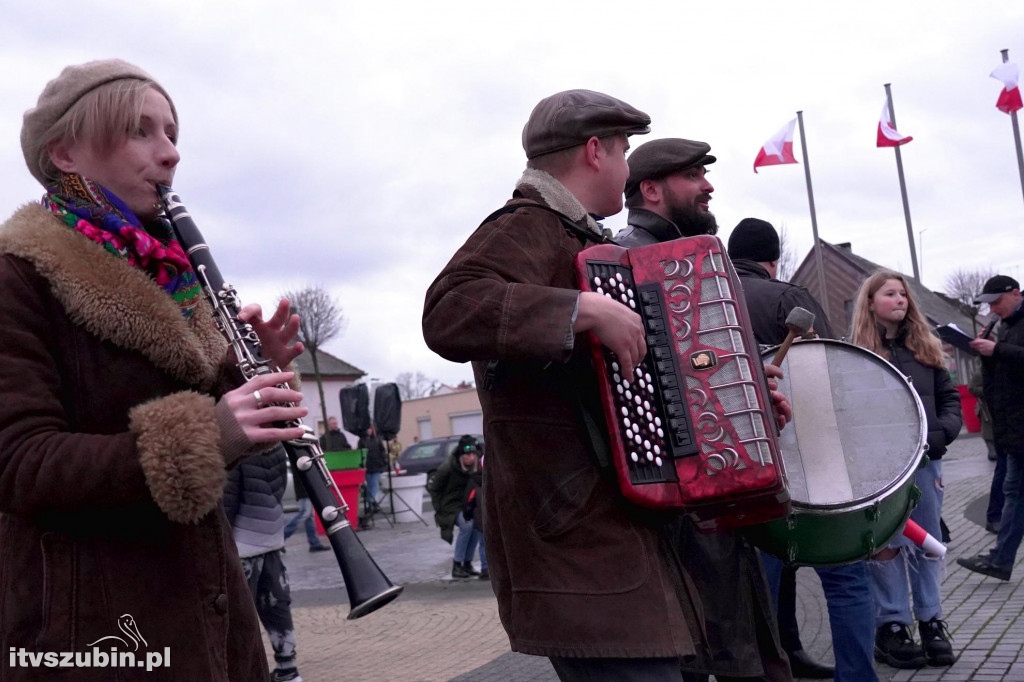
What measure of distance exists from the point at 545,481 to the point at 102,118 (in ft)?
4.22

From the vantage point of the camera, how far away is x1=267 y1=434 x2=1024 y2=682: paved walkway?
221 inches

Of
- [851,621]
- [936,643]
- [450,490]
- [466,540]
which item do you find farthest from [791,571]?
[450,490]

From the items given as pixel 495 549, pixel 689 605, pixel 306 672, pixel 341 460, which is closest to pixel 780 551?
pixel 689 605

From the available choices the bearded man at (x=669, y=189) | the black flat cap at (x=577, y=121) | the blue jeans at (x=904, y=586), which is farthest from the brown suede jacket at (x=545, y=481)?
the blue jeans at (x=904, y=586)

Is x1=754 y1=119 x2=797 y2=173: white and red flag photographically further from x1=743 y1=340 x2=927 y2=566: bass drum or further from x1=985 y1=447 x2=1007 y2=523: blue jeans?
x1=743 y1=340 x2=927 y2=566: bass drum

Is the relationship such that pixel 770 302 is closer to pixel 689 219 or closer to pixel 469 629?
pixel 689 219

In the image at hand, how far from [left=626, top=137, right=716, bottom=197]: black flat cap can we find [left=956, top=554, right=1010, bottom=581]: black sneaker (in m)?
4.48

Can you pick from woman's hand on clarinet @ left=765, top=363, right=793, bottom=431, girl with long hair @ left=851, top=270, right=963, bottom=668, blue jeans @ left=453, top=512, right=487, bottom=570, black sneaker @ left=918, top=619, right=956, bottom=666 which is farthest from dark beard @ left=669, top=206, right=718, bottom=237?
blue jeans @ left=453, top=512, right=487, bottom=570

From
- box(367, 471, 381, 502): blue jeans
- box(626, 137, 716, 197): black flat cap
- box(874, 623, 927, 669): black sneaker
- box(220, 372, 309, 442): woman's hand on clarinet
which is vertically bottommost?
box(874, 623, 927, 669): black sneaker

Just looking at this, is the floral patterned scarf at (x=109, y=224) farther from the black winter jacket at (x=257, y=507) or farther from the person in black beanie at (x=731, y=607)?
the black winter jacket at (x=257, y=507)

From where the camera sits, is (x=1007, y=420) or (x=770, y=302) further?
(x=1007, y=420)

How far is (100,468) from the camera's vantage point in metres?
1.76

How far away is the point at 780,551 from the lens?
11.1 ft

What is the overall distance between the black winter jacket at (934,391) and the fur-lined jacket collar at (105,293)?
482 cm
